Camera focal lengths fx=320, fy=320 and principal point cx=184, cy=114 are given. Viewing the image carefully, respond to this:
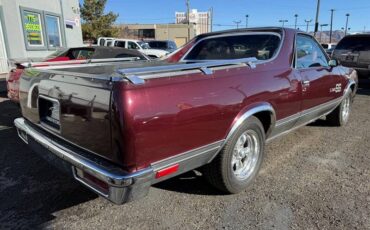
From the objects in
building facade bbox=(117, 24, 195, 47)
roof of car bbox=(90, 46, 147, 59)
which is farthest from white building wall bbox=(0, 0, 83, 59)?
building facade bbox=(117, 24, 195, 47)

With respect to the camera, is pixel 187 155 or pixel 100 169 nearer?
pixel 100 169

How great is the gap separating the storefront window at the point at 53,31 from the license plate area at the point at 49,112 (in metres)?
12.8

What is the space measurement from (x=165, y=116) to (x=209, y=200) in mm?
1281

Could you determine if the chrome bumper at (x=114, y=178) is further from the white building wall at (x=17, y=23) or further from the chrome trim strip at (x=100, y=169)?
the white building wall at (x=17, y=23)

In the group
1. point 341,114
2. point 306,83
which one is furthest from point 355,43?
point 306,83

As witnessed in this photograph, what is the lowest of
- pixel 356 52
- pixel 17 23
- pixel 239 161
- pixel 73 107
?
pixel 239 161

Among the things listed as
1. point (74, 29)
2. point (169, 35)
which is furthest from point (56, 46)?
point (169, 35)

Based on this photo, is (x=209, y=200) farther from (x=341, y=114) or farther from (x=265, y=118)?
(x=341, y=114)

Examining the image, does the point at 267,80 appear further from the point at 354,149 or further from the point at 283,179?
the point at 354,149

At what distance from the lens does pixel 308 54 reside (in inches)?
180

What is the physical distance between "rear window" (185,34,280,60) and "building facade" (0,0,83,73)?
31.3 feet

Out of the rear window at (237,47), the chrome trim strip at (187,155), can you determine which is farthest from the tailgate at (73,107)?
the rear window at (237,47)

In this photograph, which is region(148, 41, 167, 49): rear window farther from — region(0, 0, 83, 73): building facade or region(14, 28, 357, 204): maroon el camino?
region(14, 28, 357, 204): maroon el camino

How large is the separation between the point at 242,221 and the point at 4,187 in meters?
2.57
